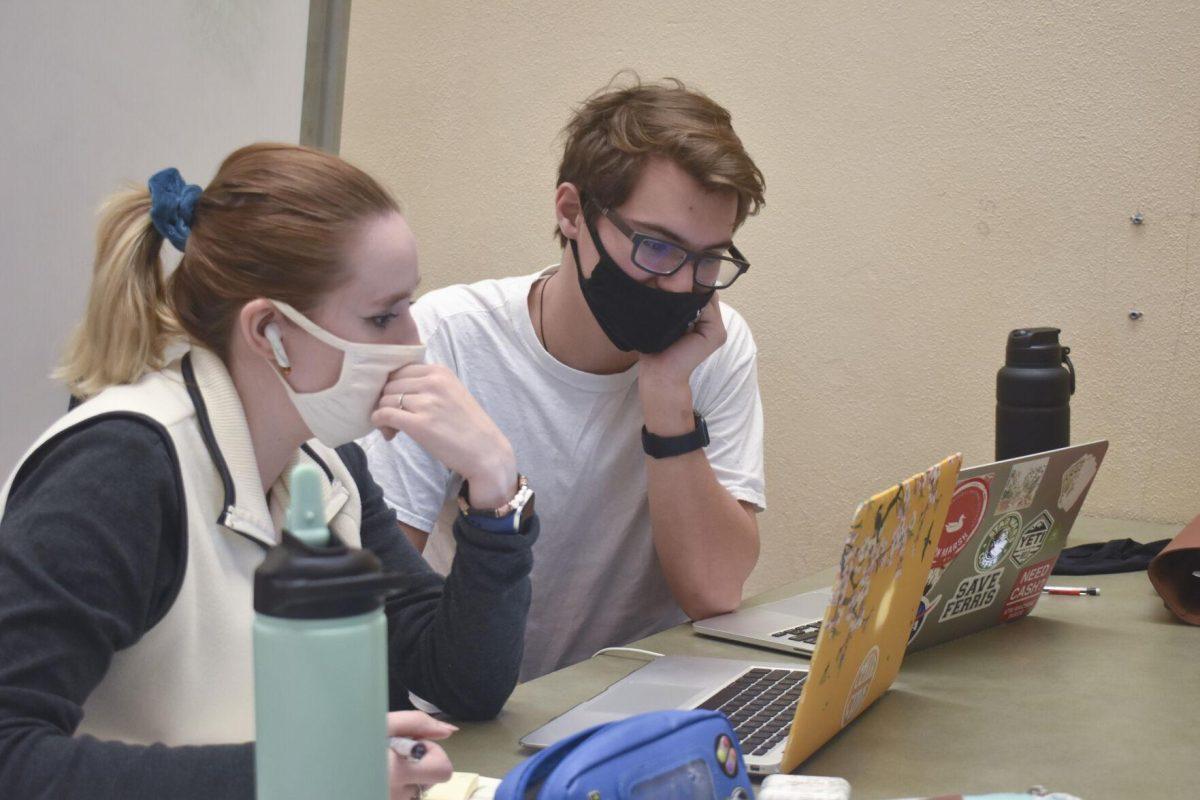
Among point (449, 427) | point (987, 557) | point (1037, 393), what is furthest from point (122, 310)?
point (1037, 393)

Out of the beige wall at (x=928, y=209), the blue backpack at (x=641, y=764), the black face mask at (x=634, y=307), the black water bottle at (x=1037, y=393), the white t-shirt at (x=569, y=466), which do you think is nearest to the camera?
the blue backpack at (x=641, y=764)

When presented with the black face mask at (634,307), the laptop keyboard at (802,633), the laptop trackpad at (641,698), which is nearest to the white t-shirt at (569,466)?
the black face mask at (634,307)

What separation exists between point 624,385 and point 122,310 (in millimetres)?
819

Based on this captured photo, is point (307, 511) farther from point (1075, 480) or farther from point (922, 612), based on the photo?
point (1075, 480)

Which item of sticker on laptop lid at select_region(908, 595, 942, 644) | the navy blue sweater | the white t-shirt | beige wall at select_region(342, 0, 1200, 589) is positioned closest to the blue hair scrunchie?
the navy blue sweater

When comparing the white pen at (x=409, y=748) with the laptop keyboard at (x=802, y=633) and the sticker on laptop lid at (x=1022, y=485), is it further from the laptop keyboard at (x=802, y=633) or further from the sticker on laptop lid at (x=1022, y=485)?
the sticker on laptop lid at (x=1022, y=485)

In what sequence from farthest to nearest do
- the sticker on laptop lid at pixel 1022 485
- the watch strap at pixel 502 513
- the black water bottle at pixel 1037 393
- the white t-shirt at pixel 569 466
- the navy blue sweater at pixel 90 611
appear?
the black water bottle at pixel 1037 393, the white t-shirt at pixel 569 466, the sticker on laptop lid at pixel 1022 485, the watch strap at pixel 502 513, the navy blue sweater at pixel 90 611

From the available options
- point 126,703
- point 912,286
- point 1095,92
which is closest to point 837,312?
point 912,286

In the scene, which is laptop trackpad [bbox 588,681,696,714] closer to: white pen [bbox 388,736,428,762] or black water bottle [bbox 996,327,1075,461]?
white pen [bbox 388,736,428,762]

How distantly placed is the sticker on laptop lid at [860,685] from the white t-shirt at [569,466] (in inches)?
25.4

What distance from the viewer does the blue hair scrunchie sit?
1.09m

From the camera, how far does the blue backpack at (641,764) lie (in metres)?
0.65

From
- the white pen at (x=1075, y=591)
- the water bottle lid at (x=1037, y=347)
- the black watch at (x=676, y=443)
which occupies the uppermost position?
the water bottle lid at (x=1037, y=347)

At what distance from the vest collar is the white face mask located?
0.06 m
